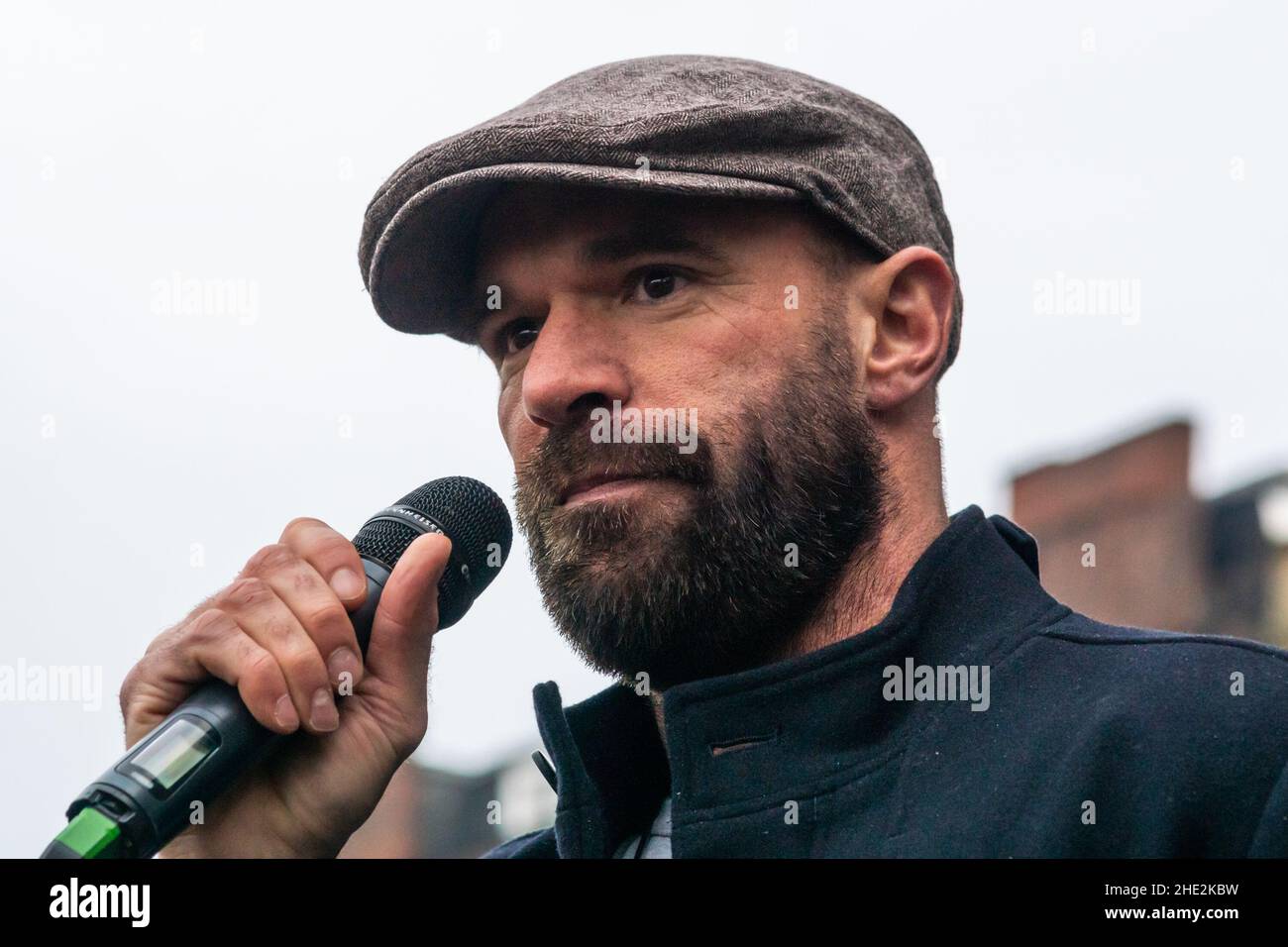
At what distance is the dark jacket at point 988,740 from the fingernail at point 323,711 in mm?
510

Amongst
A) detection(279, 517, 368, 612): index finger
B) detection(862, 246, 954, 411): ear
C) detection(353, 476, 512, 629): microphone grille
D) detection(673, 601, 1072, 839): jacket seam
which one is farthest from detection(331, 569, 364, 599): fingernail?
detection(862, 246, 954, 411): ear

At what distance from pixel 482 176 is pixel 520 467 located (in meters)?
0.53

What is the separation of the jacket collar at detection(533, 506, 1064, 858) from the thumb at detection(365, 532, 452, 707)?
0.41 metres

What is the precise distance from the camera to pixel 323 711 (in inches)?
97.7

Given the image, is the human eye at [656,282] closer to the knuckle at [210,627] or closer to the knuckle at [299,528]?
the knuckle at [299,528]

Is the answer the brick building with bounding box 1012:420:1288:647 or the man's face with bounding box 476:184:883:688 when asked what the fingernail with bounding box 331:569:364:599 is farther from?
the brick building with bounding box 1012:420:1288:647

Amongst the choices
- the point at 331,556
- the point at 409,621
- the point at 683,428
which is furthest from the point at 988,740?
the point at 331,556

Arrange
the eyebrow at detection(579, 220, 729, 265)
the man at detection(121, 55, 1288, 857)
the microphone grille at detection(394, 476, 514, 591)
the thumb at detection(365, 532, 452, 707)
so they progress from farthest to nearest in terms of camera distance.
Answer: the eyebrow at detection(579, 220, 729, 265) < the microphone grille at detection(394, 476, 514, 591) < the thumb at detection(365, 532, 452, 707) < the man at detection(121, 55, 1288, 857)

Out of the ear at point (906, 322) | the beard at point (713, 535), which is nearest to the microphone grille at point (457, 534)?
the beard at point (713, 535)

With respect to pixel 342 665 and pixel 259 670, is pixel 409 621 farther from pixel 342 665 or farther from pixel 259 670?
pixel 259 670

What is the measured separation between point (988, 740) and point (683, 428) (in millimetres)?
747

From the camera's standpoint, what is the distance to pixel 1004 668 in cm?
252

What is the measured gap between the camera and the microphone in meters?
2.19
